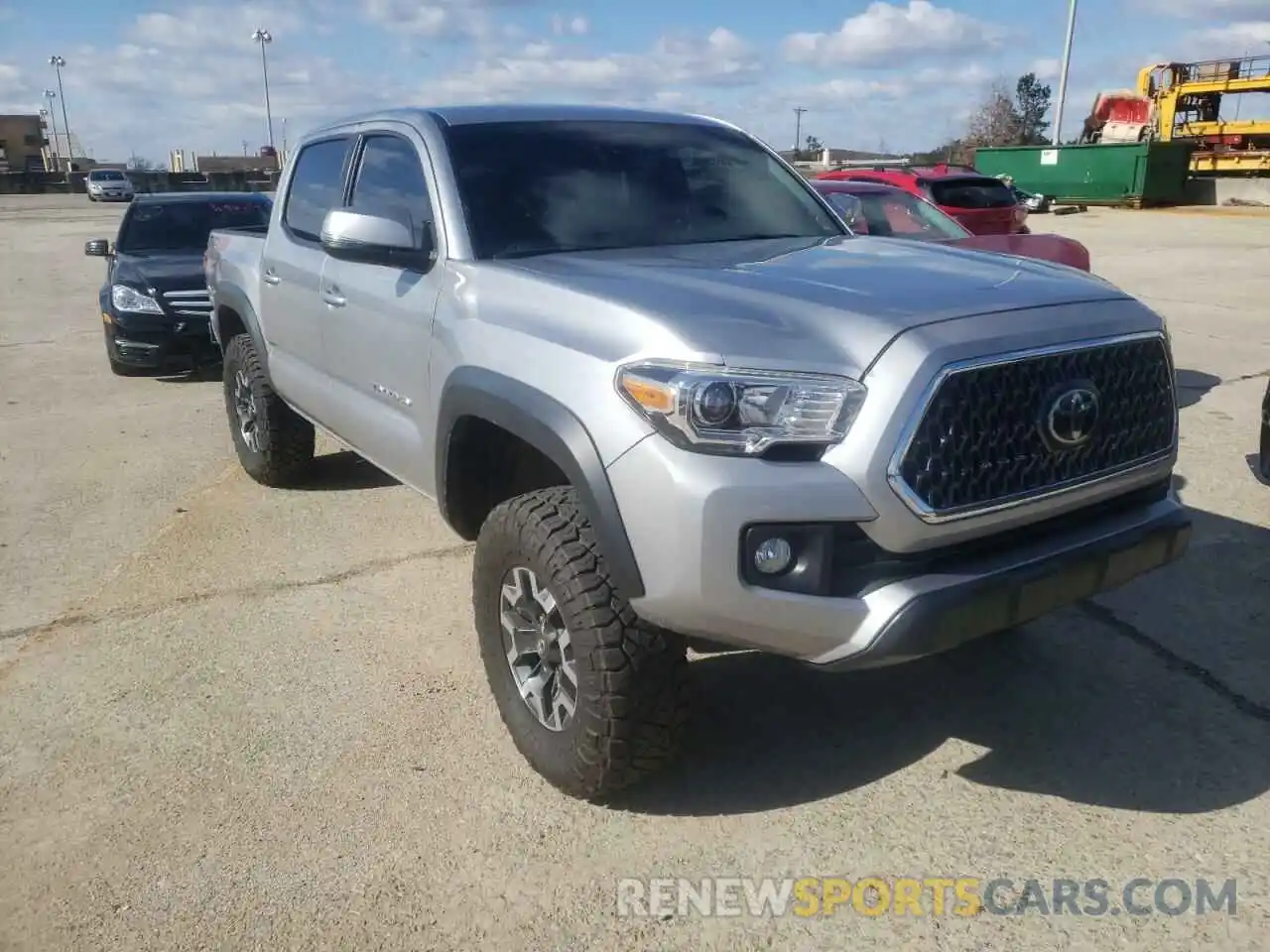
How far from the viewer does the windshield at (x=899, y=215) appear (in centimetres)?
833

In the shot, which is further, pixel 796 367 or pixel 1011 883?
pixel 1011 883

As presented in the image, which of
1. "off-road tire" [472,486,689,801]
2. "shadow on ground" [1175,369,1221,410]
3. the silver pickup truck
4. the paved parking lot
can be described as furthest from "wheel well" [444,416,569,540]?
"shadow on ground" [1175,369,1221,410]

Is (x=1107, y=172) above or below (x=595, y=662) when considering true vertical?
above

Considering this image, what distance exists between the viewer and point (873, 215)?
8.62 metres

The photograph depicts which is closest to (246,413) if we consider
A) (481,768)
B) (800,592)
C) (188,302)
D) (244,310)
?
(244,310)

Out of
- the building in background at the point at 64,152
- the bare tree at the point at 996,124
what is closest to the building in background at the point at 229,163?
the building in background at the point at 64,152

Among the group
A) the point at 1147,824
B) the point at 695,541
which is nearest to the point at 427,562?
the point at 695,541

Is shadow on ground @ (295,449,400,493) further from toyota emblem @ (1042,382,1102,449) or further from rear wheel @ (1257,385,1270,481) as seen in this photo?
rear wheel @ (1257,385,1270,481)

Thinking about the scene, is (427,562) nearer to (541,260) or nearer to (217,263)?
(541,260)

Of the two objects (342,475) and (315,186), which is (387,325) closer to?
(315,186)

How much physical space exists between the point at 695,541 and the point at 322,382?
2663mm

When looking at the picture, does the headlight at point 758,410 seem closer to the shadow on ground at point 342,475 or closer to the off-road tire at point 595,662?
the off-road tire at point 595,662

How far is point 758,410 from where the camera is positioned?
2.56 meters

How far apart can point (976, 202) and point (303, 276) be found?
9923 mm
